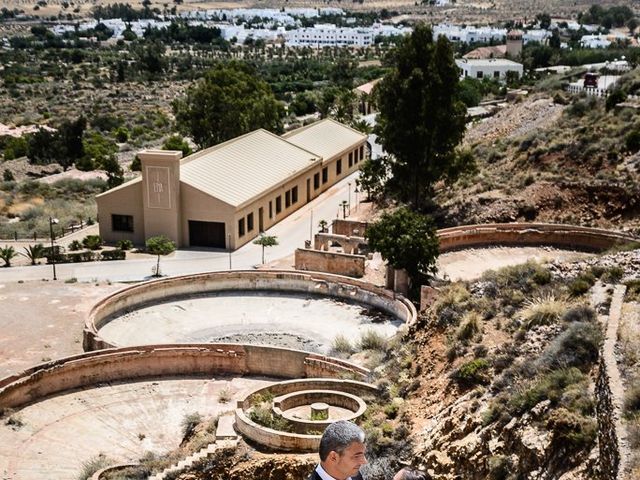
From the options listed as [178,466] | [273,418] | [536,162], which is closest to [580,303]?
[273,418]

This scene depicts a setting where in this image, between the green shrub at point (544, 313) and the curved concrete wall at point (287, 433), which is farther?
the green shrub at point (544, 313)

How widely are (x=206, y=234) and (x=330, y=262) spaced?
28.6 feet

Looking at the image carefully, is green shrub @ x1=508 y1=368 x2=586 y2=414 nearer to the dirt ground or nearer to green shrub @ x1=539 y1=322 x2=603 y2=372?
green shrub @ x1=539 y1=322 x2=603 y2=372

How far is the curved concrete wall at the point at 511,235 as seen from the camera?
39003 mm

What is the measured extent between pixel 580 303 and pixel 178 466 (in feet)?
33.9

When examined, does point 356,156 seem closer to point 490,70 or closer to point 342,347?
point 342,347

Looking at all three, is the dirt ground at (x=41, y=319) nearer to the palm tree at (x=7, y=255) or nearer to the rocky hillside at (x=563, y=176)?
the palm tree at (x=7, y=255)

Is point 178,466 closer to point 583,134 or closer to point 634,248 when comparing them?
point 634,248

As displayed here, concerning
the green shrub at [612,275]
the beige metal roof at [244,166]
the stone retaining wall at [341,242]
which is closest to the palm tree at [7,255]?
the beige metal roof at [244,166]

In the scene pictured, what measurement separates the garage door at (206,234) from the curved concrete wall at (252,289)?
8.87 metres

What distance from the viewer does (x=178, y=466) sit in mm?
19734

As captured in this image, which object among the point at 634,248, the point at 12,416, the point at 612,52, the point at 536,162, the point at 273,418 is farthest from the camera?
the point at 612,52

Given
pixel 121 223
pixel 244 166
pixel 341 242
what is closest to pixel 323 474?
pixel 341 242

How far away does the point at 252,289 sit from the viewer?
3566 centimetres
